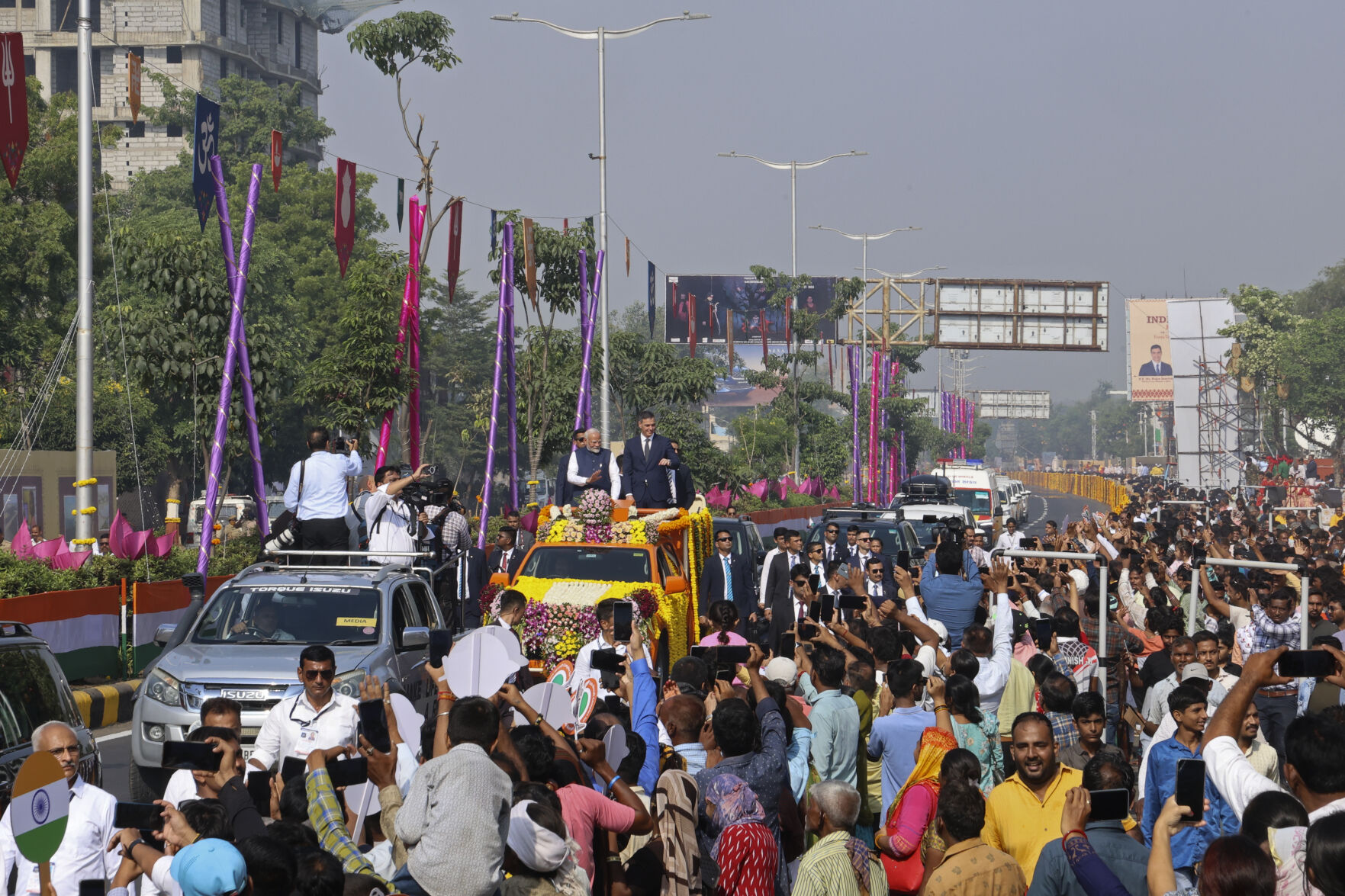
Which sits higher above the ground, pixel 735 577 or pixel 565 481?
pixel 565 481

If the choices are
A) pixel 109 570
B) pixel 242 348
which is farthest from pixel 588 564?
pixel 242 348

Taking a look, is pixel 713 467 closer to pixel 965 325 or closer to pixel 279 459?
pixel 965 325

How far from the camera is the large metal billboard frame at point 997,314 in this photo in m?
57.6

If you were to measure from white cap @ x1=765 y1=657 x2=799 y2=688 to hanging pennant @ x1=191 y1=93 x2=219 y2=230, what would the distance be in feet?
40.1

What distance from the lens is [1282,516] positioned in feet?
132

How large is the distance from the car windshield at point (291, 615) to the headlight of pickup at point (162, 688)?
614 mm

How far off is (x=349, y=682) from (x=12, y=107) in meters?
10.3

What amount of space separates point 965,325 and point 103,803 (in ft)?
181

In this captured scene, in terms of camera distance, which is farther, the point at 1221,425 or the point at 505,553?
the point at 1221,425

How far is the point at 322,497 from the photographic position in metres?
13.3

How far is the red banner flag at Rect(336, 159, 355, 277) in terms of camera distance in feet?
72.2

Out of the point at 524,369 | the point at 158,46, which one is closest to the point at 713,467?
the point at 524,369

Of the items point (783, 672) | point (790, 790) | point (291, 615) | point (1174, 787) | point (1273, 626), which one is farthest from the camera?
point (291, 615)

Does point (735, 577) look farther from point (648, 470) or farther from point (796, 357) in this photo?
point (796, 357)
